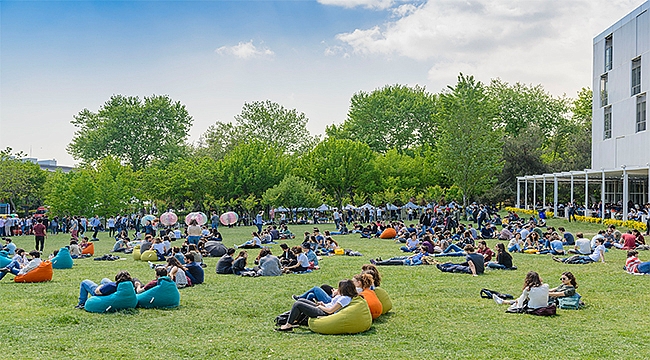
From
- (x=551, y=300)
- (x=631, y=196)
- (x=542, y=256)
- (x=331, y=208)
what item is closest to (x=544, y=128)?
(x=631, y=196)

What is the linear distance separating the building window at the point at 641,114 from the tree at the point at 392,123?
32.3 metres

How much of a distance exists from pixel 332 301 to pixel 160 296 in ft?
11.7

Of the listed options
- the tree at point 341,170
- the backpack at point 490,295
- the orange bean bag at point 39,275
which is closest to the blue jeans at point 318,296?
the backpack at point 490,295

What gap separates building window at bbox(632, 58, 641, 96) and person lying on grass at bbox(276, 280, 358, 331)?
39.4 m

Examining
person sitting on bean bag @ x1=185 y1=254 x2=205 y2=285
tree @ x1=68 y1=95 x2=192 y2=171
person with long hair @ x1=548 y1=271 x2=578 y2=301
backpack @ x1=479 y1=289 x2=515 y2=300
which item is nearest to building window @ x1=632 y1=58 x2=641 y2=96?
backpack @ x1=479 y1=289 x2=515 y2=300

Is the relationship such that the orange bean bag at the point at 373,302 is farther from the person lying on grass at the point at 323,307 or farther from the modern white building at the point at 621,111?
the modern white building at the point at 621,111

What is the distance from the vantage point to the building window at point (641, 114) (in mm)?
41875

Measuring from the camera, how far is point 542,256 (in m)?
22.3

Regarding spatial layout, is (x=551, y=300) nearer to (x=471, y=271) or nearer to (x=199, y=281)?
(x=471, y=271)

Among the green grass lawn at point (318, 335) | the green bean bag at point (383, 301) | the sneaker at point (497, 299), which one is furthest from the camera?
the sneaker at point (497, 299)

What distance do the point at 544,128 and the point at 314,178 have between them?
34159mm

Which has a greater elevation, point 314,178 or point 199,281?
point 314,178

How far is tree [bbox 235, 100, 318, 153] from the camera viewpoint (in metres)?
80.9

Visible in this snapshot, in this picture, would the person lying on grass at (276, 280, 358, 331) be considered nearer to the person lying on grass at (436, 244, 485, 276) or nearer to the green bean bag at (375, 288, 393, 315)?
the green bean bag at (375, 288, 393, 315)
